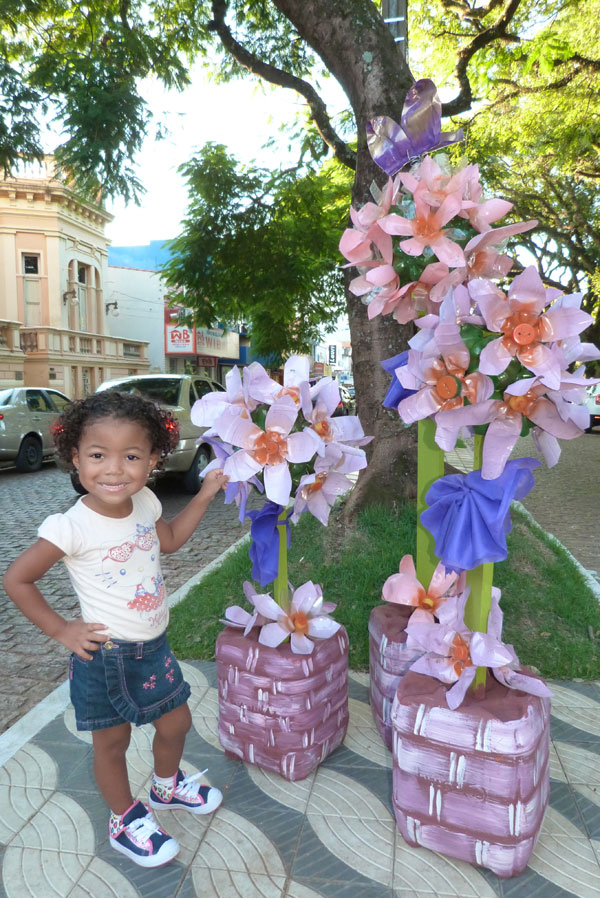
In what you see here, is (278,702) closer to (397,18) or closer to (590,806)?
(590,806)

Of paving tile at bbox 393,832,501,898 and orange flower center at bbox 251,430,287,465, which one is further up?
orange flower center at bbox 251,430,287,465

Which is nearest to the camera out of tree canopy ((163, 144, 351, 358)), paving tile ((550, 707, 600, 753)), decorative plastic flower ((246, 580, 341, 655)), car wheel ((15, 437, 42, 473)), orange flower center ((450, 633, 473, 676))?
orange flower center ((450, 633, 473, 676))

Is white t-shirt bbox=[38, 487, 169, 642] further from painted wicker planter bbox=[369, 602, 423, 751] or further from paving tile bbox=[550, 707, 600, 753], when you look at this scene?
paving tile bbox=[550, 707, 600, 753]

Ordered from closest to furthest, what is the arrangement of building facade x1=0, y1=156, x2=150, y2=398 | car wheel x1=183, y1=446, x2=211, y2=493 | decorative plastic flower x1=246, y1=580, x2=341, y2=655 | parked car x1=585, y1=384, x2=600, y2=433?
1. decorative plastic flower x1=246, y1=580, x2=341, y2=655
2. car wheel x1=183, y1=446, x2=211, y2=493
3. parked car x1=585, y1=384, x2=600, y2=433
4. building facade x1=0, y1=156, x2=150, y2=398

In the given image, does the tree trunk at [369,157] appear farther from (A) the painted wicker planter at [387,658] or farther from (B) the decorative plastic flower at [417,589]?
(B) the decorative plastic flower at [417,589]

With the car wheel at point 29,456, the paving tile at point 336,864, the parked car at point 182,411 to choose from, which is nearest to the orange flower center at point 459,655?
the paving tile at point 336,864

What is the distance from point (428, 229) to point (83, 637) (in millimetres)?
1599

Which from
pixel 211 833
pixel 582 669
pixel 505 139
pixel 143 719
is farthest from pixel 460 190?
pixel 505 139

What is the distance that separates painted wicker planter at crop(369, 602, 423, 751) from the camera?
247 cm

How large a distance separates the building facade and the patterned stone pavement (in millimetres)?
22492

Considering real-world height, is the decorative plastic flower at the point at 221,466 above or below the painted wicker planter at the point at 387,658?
above

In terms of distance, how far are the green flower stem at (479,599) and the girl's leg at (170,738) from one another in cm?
98

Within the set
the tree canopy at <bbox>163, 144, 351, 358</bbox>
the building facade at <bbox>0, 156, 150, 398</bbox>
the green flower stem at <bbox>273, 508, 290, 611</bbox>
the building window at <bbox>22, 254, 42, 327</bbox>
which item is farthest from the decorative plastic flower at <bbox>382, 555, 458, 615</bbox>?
the building window at <bbox>22, 254, 42, 327</bbox>

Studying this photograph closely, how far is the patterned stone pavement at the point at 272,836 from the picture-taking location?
1.94 m
